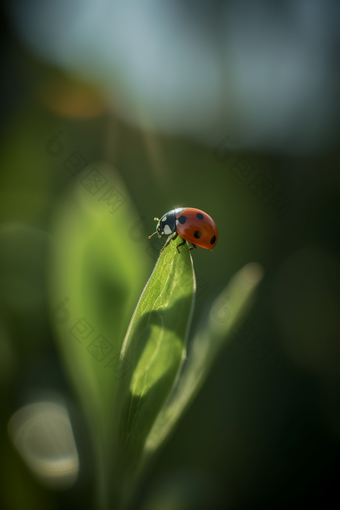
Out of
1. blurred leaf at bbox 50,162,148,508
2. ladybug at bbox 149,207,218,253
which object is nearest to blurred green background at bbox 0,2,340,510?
blurred leaf at bbox 50,162,148,508

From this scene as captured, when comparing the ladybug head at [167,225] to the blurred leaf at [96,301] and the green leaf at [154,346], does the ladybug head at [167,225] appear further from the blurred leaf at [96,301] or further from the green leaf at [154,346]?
the green leaf at [154,346]

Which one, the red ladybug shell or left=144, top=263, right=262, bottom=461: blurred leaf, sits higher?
left=144, top=263, right=262, bottom=461: blurred leaf

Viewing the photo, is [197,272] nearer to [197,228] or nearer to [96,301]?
[197,228]

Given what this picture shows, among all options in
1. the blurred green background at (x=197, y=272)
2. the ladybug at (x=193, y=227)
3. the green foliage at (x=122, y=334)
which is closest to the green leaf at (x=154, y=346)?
the green foliage at (x=122, y=334)

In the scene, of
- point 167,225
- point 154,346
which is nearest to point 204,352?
point 154,346

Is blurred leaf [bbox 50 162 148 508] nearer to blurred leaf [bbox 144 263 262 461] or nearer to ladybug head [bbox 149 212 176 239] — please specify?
blurred leaf [bbox 144 263 262 461]
